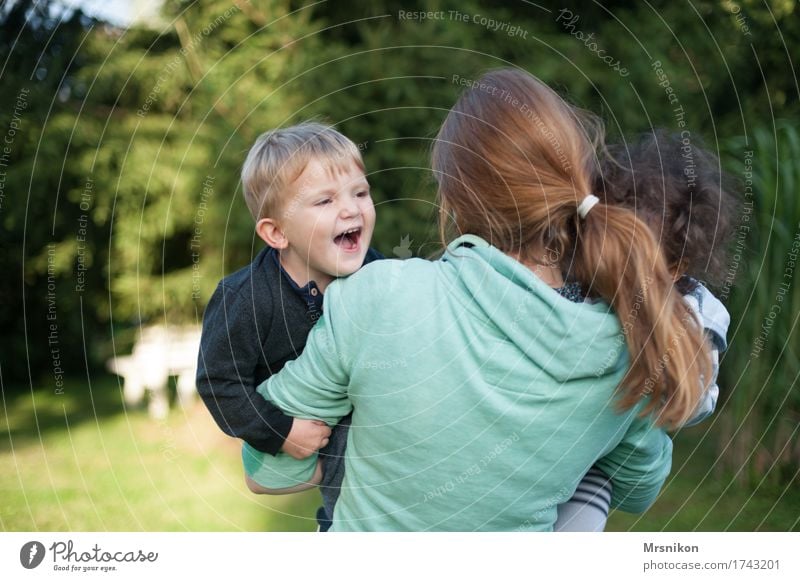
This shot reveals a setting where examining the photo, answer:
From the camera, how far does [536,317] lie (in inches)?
52.0

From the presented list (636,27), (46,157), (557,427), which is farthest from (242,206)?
(557,427)

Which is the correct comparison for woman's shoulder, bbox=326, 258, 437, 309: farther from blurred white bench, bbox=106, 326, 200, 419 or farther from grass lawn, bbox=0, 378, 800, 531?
blurred white bench, bbox=106, 326, 200, 419

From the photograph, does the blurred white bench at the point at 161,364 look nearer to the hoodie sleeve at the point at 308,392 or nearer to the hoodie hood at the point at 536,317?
the hoodie sleeve at the point at 308,392

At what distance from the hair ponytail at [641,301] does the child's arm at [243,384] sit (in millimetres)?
480

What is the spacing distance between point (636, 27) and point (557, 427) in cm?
330

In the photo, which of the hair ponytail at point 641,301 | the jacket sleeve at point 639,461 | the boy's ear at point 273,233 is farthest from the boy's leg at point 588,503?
the boy's ear at point 273,233

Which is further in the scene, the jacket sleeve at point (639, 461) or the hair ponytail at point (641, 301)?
the jacket sleeve at point (639, 461)

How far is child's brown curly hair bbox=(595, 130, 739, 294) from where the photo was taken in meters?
1.43

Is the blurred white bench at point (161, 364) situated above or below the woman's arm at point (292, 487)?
above

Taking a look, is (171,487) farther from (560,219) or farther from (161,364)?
(560,219)

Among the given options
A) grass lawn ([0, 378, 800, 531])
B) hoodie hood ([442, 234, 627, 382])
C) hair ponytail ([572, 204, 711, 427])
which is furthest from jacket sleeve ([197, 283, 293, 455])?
grass lawn ([0, 378, 800, 531])

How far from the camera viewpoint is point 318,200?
1.52 m

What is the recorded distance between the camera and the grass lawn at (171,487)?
3463 millimetres

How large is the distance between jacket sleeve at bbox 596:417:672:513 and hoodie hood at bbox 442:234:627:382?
0.21m
